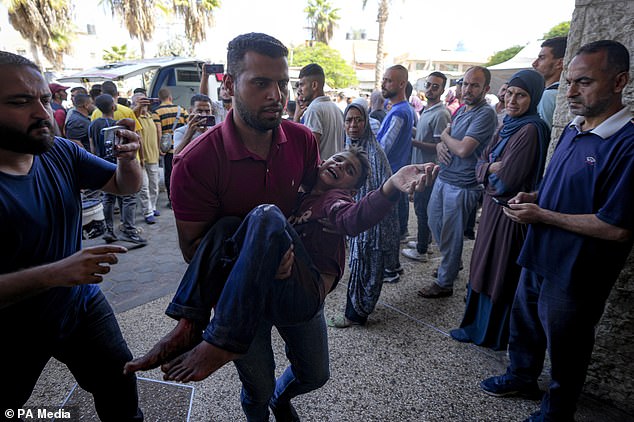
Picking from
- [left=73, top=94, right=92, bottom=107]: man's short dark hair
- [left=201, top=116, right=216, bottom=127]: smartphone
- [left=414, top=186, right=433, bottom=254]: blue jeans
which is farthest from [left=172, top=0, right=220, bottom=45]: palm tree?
[left=414, top=186, right=433, bottom=254]: blue jeans

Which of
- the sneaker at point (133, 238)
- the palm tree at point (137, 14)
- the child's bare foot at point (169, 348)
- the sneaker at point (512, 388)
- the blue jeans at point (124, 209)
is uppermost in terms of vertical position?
the palm tree at point (137, 14)

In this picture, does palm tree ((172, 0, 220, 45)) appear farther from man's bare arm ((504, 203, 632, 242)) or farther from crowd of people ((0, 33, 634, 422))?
man's bare arm ((504, 203, 632, 242))

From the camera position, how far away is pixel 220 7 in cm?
2541

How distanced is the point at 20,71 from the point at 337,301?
3038 millimetres

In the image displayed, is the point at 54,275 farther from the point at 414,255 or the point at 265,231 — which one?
the point at 414,255

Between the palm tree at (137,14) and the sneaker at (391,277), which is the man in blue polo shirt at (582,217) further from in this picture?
the palm tree at (137,14)

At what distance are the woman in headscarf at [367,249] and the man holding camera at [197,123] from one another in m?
1.43

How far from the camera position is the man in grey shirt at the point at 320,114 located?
4.12 m

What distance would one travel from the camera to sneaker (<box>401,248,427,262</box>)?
15.8 ft

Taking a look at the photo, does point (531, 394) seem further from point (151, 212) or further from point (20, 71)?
point (151, 212)

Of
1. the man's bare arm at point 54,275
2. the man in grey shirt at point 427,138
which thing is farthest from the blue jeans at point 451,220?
the man's bare arm at point 54,275

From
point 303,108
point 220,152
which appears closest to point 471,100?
point 303,108

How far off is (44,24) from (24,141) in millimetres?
20050

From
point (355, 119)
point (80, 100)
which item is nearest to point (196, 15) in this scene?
point (80, 100)
